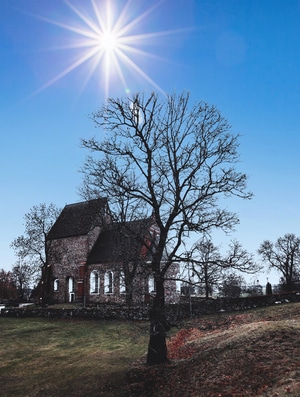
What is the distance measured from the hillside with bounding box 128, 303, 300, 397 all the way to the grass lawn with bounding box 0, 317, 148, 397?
1.41 metres

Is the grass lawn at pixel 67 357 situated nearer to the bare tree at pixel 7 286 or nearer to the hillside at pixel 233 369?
the hillside at pixel 233 369

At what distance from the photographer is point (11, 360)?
17.4 meters

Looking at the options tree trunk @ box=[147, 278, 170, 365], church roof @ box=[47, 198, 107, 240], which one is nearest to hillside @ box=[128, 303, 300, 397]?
tree trunk @ box=[147, 278, 170, 365]

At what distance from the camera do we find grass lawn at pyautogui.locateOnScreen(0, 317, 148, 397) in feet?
42.5

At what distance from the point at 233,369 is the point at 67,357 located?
32.4 ft

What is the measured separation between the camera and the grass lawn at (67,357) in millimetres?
12953

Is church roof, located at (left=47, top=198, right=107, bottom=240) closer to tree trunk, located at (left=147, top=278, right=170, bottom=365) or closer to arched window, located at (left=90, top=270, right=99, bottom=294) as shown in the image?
arched window, located at (left=90, top=270, right=99, bottom=294)

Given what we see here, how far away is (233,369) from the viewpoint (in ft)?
37.9

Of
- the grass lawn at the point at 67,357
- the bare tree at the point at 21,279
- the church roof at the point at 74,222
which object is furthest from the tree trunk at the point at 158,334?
the bare tree at the point at 21,279

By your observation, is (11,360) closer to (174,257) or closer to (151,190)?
(174,257)

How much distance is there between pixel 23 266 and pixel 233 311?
5325 cm

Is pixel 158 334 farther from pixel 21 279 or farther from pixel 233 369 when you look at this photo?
pixel 21 279

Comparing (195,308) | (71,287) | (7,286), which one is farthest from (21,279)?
(195,308)

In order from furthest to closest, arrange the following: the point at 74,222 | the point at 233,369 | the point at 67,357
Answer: the point at 74,222, the point at 67,357, the point at 233,369
